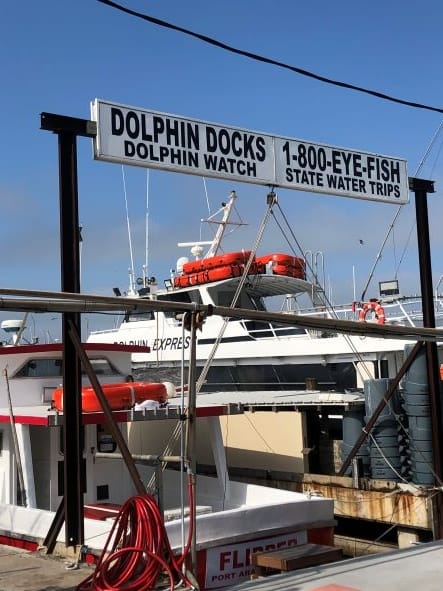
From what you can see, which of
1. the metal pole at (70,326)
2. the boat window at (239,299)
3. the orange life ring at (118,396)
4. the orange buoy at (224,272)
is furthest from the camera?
the boat window at (239,299)

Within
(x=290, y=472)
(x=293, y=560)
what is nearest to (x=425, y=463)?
(x=290, y=472)

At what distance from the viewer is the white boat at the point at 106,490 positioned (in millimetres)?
8328

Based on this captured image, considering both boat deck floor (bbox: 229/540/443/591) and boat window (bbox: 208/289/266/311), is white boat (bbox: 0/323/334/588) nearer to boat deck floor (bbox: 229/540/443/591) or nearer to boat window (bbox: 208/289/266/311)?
boat deck floor (bbox: 229/540/443/591)

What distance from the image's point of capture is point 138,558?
557cm

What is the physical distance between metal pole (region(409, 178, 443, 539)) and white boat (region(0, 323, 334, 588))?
1654mm

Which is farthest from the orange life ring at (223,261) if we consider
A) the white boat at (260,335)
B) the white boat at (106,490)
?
the white boat at (106,490)

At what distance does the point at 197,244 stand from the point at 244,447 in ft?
32.4

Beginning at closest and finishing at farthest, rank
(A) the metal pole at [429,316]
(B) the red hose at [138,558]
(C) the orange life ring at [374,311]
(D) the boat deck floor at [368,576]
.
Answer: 1. (D) the boat deck floor at [368,576]
2. (B) the red hose at [138,558]
3. (A) the metal pole at [429,316]
4. (C) the orange life ring at [374,311]

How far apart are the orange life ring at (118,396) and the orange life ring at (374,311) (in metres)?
7.30

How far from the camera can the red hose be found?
5352 mm

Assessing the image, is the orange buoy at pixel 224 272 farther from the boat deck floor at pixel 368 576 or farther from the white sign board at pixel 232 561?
the boat deck floor at pixel 368 576

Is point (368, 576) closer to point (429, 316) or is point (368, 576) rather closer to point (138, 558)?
point (138, 558)

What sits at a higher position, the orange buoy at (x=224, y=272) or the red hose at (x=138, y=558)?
the orange buoy at (x=224, y=272)

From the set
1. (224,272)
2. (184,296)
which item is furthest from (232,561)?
(184,296)
